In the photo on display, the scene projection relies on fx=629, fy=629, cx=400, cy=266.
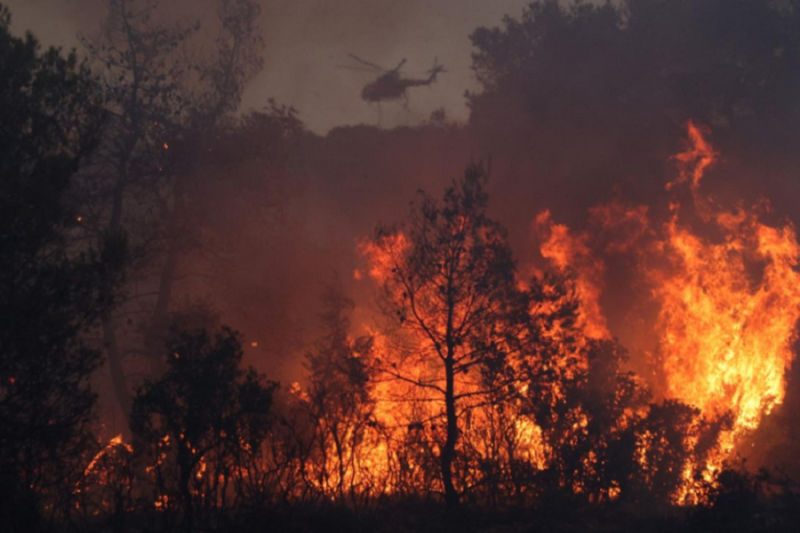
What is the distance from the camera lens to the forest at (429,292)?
9.39 metres

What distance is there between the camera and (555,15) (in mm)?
27234

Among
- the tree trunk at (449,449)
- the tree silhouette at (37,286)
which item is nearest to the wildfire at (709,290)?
the tree trunk at (449,449)

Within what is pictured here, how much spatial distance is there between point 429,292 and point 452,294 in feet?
1.79

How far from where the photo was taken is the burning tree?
41.4 feet

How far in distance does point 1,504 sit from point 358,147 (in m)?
26.4

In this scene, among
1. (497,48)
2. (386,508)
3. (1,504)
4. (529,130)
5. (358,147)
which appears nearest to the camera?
(1,504)

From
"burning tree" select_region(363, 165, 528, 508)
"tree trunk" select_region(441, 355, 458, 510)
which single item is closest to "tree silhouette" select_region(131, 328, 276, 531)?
"burning tree" select_region(363, 165, 528, 508)

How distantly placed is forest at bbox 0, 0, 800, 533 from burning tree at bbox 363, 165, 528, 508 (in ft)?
0.23

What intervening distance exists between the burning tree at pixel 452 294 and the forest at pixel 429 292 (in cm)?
7

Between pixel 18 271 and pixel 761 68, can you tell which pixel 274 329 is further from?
pixel 761 68

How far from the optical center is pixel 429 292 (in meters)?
13.0

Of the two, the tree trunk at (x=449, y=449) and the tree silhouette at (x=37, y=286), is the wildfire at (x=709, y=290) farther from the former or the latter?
the tree silhouette at (x=37, y=286)

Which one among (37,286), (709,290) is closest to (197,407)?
→ (37,286)

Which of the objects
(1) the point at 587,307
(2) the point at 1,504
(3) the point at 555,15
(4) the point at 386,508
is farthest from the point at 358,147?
(2) the point at 1,504
